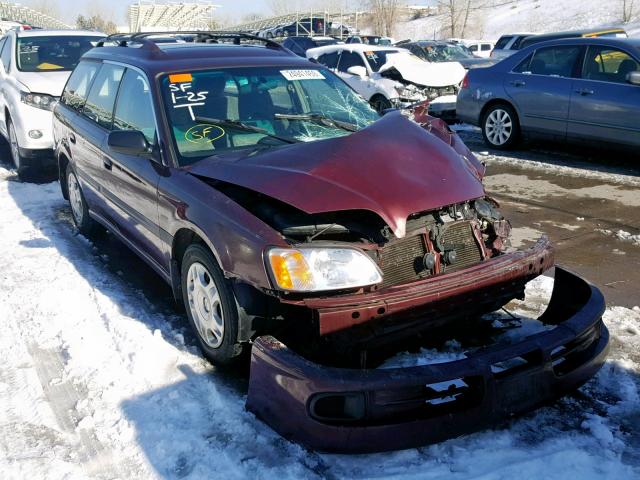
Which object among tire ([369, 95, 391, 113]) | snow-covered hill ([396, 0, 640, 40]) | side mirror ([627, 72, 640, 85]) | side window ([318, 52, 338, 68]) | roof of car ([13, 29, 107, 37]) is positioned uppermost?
snow-covered hill ([396, 0, 640, 40])

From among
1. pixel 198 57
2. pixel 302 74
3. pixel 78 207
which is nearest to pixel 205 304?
pixel 198 57

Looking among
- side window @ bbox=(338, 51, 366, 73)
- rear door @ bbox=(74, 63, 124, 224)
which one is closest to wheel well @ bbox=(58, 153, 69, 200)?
rear door @ bbox=(74, 63, 124, 224)

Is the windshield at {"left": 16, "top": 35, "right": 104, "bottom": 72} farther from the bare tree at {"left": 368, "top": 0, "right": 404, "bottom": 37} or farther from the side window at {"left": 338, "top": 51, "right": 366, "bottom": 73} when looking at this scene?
the bare tree at {"left": 368, "top": 0, "right": 404, "bottom": 37}

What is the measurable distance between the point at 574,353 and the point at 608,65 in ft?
20.9

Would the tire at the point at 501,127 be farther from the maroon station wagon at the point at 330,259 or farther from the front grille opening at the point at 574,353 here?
the front grille opening at the point at 574,353

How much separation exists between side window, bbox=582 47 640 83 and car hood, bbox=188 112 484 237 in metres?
5.58

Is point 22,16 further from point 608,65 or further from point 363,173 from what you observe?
point 363,173

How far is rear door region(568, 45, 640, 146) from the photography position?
25.5 feet

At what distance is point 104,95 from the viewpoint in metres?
5.14

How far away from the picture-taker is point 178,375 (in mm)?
3531

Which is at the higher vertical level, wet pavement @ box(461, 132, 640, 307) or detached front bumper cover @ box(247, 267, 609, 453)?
detached front bumper cover @ box(247, 267, 609, 453)

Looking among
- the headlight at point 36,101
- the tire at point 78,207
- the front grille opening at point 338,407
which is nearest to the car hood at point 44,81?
the headlight at point 36,101

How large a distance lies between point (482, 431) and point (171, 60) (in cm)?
306

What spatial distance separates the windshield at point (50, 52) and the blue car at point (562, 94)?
235 inches
